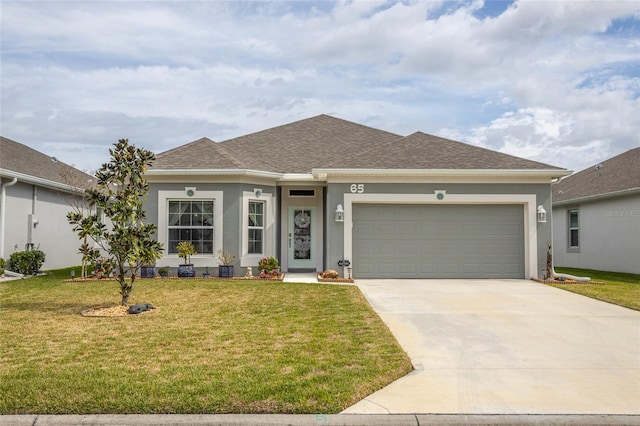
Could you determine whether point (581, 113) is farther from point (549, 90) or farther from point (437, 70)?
point (437, 70)

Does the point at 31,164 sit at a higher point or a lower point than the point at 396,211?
higher

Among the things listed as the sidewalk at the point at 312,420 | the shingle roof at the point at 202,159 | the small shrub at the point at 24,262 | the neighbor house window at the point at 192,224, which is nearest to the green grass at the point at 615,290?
the sidewalk at the point at 312,420

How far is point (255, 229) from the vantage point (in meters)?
14.8

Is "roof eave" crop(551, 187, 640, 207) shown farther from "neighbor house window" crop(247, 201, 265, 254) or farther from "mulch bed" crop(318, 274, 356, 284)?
"neighbor house window" crop(247, 201, 265, 254)

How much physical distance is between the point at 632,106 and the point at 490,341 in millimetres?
16345

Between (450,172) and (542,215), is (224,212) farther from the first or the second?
(542,215)

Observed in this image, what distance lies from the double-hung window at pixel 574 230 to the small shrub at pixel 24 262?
20.4 meters

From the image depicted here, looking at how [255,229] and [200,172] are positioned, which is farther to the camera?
[255,229]

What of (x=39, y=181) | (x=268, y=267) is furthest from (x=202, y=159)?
(x=39, y=181)

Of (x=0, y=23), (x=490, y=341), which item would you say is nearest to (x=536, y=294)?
(x=490, y=341)

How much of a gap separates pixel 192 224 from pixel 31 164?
810 centimetres

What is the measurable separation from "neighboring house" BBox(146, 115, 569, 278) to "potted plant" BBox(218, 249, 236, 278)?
8.2 inches

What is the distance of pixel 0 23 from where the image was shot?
13320 millimetres

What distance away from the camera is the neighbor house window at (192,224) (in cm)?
1444
